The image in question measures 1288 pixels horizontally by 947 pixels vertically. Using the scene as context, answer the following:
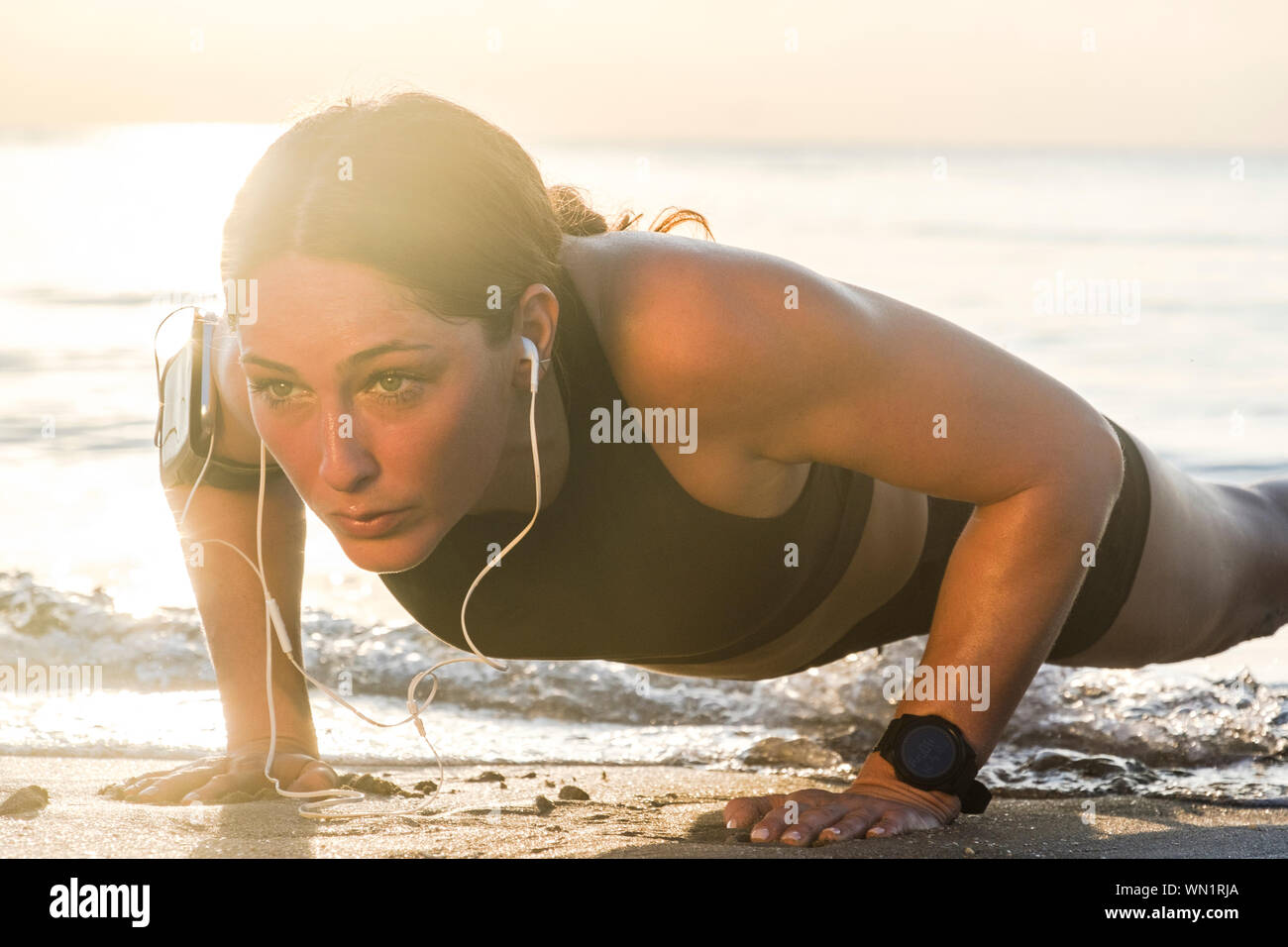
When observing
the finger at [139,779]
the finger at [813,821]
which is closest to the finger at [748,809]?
the finger at [813,821]

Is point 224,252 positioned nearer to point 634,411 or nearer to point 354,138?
point 354,138

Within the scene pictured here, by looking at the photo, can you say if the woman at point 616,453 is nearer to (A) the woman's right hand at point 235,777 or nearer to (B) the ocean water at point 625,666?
(A) the woman's right hand at point 235,777

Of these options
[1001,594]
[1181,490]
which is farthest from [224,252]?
[1181,490]

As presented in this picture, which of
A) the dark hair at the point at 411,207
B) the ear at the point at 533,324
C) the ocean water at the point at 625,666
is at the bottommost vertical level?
the ocean water at the point at 625,666

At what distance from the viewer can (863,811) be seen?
2512 millimetres

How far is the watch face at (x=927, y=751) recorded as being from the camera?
2.53 m

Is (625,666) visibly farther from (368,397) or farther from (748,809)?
(368,397)

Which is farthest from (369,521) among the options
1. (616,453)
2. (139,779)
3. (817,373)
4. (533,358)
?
(139,779)

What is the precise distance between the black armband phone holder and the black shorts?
1313 millimetres

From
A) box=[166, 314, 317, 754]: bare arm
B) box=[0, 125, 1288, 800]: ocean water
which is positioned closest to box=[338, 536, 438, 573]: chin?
box=[0, 125, 1288, 800]: ocean water

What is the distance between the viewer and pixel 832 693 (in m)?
4.53

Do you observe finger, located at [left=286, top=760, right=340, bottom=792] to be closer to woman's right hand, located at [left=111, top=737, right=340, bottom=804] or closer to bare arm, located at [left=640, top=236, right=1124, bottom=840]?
woman's right hand, located at [left=111, top=737, right=340, bottom=804]

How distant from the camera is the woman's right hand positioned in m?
2.92

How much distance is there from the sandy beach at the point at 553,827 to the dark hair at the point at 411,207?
98cm
